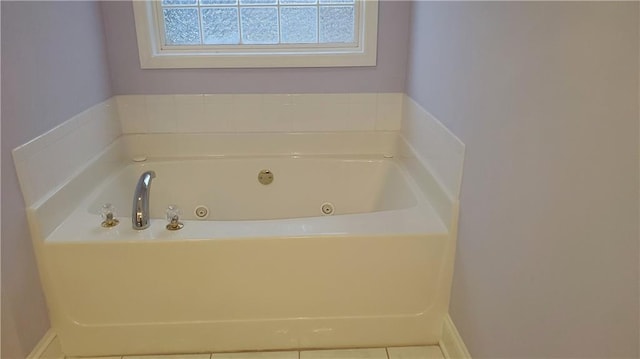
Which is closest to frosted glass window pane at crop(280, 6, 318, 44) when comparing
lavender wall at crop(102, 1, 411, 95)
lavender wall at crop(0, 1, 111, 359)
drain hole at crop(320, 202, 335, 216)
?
lavender wall at crop(102, 1, 411, 95)

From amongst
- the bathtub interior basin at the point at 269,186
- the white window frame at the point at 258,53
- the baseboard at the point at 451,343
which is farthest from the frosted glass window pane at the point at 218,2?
the baseboard at the point at 451,343

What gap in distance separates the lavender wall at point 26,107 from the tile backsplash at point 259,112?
53cm

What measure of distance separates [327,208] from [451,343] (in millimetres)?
1036

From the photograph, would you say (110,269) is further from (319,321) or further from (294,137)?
(294,137)

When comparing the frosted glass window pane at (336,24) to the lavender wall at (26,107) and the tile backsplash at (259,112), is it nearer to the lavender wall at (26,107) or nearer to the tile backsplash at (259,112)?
the tile backsplash at (259,112)

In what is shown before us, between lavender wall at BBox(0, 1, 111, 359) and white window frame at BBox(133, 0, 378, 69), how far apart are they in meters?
0.43

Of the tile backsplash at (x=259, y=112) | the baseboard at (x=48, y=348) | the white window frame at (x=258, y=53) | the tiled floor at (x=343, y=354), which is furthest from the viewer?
the tile backsplash at (x=259, y=112)

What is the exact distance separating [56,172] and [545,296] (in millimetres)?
1775

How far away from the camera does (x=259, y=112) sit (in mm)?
2576

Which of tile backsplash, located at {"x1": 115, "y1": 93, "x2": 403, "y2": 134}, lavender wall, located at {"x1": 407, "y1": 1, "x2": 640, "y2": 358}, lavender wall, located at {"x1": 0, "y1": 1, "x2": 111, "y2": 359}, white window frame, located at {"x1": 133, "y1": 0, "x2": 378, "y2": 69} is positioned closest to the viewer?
lavender wall, located at {"x1": 407, "y1": 1, "x2": 640, "y2": 358}

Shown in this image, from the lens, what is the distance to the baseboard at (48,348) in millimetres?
1709

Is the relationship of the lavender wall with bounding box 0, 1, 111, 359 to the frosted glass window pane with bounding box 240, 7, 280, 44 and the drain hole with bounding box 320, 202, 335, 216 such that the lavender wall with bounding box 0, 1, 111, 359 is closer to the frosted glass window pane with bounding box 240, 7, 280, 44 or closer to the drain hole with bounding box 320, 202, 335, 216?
the frosted glass window pane with bounding box 240, 7, 280, 44

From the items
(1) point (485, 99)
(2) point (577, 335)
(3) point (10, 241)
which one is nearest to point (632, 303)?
(2) point (577, 335)

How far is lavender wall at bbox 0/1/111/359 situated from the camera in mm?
1550
